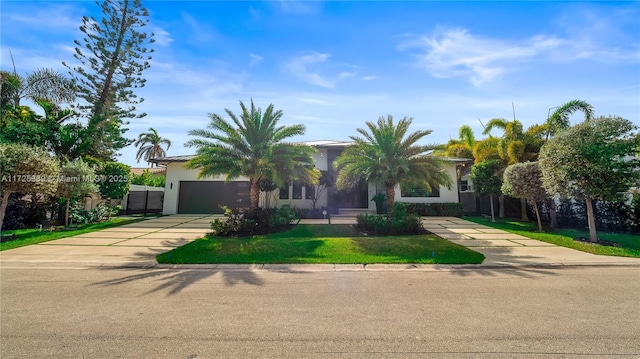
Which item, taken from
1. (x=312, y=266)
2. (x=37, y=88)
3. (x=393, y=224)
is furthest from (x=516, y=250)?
(x=37, y=88)

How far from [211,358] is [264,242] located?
6293 millimetres

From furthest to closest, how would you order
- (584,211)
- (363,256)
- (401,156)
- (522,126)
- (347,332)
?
1. (522,126)
2. (584,211)
3. (401,156)
4. (363,256)
5. (347,332)

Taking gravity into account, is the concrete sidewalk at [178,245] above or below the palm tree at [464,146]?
below

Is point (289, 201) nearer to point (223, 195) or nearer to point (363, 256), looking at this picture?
point (223, 195)

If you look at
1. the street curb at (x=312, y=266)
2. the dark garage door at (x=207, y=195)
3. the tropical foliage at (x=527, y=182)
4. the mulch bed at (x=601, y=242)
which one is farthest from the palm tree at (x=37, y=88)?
the mulch bed at (x=601, y=242)

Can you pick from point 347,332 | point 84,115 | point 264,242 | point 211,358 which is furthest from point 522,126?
point 84,115

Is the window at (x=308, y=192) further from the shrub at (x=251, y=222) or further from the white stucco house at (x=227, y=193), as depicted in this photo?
the shrub at (x=251, y=222)

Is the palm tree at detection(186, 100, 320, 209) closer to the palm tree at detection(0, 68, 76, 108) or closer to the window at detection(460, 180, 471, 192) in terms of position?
the palm tree at detection(0, 68, 76, 108)

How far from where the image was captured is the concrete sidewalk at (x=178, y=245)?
264 inches

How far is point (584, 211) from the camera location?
12.6m

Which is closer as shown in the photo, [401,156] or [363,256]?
[363,256]

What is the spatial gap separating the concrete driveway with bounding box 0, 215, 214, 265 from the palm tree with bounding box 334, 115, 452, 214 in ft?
23.7

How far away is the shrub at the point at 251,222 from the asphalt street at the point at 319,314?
458cm

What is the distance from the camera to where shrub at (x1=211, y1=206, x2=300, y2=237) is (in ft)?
34.8
